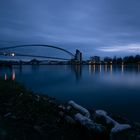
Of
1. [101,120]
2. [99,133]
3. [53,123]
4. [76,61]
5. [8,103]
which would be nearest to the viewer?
[99,133]

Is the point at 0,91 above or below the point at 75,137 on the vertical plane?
above

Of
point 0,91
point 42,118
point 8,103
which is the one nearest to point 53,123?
point 42,118

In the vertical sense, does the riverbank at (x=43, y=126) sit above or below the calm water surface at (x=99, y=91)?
above

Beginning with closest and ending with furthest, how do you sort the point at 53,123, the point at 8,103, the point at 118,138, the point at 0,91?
the point at 118,138
the point at 53,123
the point at 8,103
the point at 0,91

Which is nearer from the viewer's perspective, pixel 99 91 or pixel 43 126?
pixel 43 126

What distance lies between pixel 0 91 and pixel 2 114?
3.68 metres

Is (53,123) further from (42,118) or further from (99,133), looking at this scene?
(99,133)

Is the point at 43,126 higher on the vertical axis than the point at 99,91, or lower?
higher

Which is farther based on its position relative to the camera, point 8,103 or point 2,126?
point 8,103

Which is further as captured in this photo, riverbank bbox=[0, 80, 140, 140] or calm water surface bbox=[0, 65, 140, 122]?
calm water surface bbox=[0, 65, 140, 122]

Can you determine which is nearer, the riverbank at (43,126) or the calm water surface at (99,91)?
the riverbank at (43,126)

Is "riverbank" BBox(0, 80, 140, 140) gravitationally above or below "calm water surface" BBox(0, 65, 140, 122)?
above

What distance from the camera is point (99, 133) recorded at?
615 cm

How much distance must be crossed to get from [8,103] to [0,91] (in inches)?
83.5
